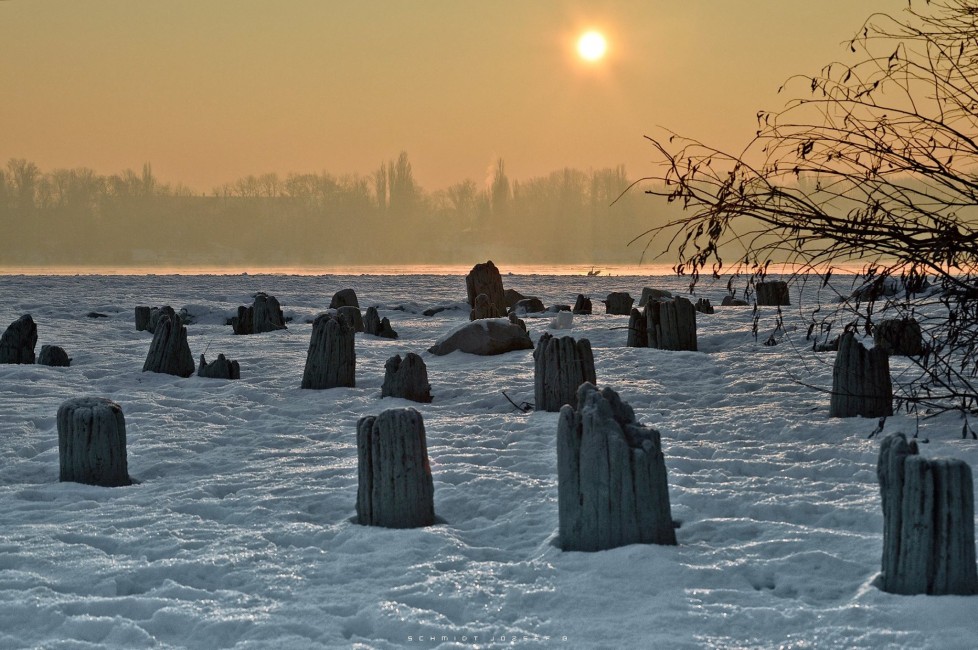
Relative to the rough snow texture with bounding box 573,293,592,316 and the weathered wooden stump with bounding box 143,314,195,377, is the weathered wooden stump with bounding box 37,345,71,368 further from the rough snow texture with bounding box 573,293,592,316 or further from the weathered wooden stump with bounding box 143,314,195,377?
the rough snow texture with bounding box 573,293,592,316

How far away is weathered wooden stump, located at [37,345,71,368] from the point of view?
1115 centimetres

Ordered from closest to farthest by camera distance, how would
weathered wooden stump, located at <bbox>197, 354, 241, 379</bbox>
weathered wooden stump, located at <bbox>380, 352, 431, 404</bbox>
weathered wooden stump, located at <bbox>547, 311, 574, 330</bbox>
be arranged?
weathered wooden stump, located at <bbox>380, 352, 431, 404</bbox>
weathered wooden stump, located at <bbox>197, 354, 241, 379</bbox>
weathered wooden stump, located at <bbox>547, 311, 574, 330</bbox>

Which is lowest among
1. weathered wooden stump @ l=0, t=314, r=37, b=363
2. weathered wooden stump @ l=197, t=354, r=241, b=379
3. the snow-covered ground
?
the snow-covered ground

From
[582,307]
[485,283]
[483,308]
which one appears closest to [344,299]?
[485,283]

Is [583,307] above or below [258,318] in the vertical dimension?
above

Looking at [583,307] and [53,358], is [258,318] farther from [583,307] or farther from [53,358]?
[583,307]

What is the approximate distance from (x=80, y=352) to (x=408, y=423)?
8.57 metres

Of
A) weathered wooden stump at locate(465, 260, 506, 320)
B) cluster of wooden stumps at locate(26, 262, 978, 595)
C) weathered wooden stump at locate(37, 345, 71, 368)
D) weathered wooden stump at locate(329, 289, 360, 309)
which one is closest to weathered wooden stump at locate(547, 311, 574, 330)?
weathered wooden stump at locate(465, 260, 506, 320)

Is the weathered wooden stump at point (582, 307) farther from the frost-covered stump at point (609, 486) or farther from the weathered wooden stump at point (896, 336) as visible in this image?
the frost-covered stump at point (609, 486)

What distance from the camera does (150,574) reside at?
4.49m

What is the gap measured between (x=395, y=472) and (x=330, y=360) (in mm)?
4650

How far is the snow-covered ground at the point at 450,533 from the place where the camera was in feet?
12.7

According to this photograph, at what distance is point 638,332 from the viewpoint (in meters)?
12.4

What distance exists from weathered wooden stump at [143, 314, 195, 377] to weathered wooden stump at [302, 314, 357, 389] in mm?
1649
